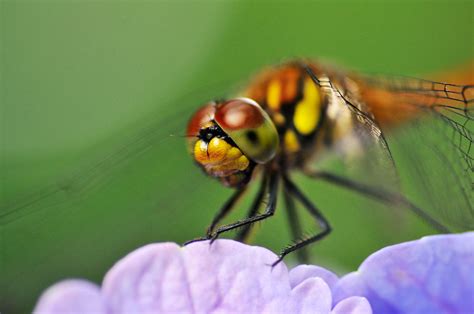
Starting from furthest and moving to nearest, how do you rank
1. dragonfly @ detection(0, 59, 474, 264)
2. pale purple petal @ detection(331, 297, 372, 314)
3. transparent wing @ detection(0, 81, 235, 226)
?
transparent wing @ detection(0, 81, 235, 226) < dragonfly @ detection(0, 59, 474, 264) < pale purple petal @ detection(331, 297, 372, 314)

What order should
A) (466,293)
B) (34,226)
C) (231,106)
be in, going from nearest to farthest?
(466,293)
(231,106)
(34,226)

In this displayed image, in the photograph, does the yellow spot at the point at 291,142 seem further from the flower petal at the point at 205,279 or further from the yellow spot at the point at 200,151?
the flower petal at the point at 205,279

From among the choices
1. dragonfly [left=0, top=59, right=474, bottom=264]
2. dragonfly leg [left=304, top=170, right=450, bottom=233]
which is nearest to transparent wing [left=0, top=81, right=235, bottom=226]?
dragonfly [left=0, top=59, right=474, bottom=264]

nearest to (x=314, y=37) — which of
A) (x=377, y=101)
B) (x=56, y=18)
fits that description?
(x=56, y=18)

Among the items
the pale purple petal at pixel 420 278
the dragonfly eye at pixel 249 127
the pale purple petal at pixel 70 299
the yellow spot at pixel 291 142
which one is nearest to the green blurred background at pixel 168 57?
the yellow spot at pixel 291 142

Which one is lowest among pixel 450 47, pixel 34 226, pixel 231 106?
pixel 450 47

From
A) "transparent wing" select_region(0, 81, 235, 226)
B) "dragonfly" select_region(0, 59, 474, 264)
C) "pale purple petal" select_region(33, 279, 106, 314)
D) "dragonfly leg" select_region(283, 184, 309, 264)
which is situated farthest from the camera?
"dragonfly leg" select_region(283, 184, 309, 264)

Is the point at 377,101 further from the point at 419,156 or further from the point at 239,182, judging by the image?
the point at 239,182

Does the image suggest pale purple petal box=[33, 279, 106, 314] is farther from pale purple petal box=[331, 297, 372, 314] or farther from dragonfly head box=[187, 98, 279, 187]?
dragonfly head box=[187, 98, 279, 187]
